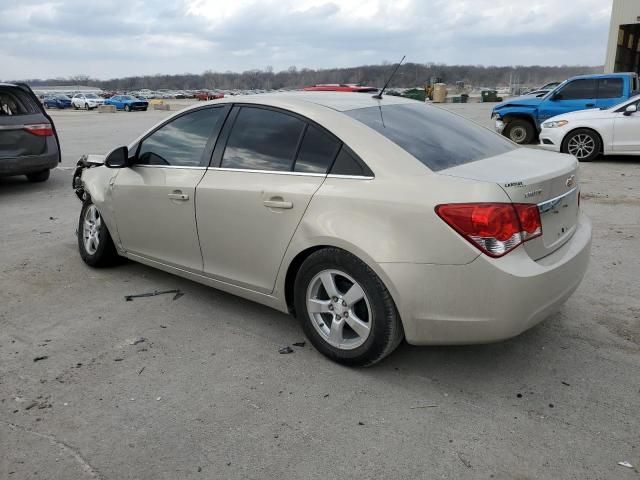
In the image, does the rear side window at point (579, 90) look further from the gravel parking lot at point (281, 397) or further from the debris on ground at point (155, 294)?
the debris on ground at point (155, 294)

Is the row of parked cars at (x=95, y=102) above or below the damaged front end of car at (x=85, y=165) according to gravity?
below

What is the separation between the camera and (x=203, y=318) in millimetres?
4188

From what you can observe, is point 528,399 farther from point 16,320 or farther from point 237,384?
point 16,320

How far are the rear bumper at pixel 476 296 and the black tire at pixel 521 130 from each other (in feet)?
40.7

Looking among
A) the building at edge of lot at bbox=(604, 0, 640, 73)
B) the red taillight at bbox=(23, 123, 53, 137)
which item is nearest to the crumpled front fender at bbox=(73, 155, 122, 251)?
the red taillight at bbox=(23, 123, 53, 137)

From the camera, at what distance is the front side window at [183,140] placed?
13.4 feet

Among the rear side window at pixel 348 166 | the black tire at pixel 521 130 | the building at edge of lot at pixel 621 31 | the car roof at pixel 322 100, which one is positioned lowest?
the black tire at pixel 521 130

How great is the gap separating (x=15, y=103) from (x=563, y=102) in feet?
38.6

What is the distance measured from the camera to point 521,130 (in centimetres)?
1461

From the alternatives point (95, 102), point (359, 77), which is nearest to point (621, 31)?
point (359, 77)

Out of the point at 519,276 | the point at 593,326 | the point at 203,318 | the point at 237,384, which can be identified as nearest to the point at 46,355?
the point at 203,318

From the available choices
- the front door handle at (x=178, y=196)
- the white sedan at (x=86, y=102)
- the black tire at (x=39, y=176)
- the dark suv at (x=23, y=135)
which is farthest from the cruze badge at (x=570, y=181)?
the white sedan at (x=86, y=102)

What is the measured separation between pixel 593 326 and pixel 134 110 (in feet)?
168

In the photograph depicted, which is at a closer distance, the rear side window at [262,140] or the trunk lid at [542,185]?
the trunk lid at [542,185]
